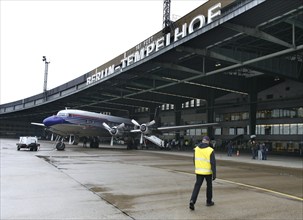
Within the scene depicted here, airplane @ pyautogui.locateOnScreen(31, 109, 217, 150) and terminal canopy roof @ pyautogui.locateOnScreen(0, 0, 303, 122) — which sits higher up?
terminal canopy roof @ pyautogui.locateOnScreen(0, 0, 303, 122)

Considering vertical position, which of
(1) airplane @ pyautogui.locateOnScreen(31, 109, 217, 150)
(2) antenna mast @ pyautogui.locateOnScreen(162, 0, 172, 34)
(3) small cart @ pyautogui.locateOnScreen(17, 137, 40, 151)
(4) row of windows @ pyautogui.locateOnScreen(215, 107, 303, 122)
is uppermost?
(2) antenna mast @ pyautogui.locateOnScreen(162, 0, 172, 34)

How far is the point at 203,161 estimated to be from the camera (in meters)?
7.94

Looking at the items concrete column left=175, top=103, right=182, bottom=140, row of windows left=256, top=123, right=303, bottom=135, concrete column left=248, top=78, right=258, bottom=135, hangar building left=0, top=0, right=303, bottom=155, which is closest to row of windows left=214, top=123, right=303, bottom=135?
row of windows left=256, top=123, right=303, bottom=135

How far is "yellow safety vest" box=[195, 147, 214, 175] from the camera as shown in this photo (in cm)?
788

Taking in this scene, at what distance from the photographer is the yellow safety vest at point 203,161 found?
25.9 feet

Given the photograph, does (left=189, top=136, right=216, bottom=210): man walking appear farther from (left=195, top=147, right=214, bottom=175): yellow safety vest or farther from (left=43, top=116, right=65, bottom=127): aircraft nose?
(left=43, top=116, right=65, bottom=127): aircraft nose

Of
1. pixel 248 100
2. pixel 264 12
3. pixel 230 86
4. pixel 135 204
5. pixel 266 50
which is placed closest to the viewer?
pixel 135 204

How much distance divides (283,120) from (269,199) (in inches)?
1508

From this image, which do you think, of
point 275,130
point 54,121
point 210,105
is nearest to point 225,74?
point 210,105

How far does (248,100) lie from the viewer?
48.1 metres

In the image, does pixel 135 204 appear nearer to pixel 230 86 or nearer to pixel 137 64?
pixel 137 64

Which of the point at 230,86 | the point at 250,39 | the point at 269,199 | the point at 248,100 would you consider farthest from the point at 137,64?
the point at 269,199

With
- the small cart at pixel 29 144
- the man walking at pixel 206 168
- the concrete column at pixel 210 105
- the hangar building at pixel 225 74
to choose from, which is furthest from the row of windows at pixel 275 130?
the man walking at pixel 206 168

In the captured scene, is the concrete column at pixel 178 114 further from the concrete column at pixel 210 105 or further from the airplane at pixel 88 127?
the airplane at pixel 88 127
